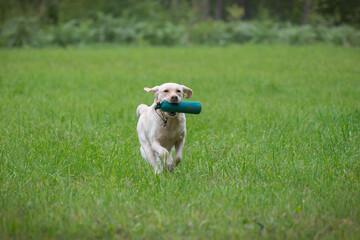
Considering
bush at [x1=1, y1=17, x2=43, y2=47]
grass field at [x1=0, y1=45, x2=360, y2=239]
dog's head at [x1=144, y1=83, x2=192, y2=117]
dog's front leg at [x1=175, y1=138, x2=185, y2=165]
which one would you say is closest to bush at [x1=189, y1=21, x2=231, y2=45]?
bush at [x1=1, y1=17, x2=43, y2=47]

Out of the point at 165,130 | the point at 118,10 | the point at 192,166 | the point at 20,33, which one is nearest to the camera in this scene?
the point at 165,130

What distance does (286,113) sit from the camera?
25.2 ft

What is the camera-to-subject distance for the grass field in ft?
10.7

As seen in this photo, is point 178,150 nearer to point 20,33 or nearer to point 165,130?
point 165,130

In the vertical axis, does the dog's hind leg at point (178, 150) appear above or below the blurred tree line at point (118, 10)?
below

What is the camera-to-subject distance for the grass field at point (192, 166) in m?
3.28

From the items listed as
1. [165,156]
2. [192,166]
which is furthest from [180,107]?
[192,166]

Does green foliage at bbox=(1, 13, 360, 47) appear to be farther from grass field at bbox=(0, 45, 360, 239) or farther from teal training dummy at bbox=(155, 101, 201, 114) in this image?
teal training dummy at bbox=(155, 101, 201, 114)

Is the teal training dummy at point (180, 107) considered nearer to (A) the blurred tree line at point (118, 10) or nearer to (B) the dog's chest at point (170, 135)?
(B) the dog's chest at point (170, 135)

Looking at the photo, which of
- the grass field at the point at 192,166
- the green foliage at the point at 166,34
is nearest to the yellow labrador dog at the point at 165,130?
the grass field at the point at 192,166

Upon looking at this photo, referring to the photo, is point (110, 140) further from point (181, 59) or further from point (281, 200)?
point (181, 59)

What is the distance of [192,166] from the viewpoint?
4.89 m

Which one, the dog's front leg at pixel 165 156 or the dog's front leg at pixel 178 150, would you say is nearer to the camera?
the dog's front leg at pixel 165 156

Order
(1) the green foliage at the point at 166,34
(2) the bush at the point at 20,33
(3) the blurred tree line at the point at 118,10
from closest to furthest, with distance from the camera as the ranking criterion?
(2) the bush at the point at 20,33
(1) the green foliage at the point at 166,34
(3) the blurred tree line at the point at 118,10
